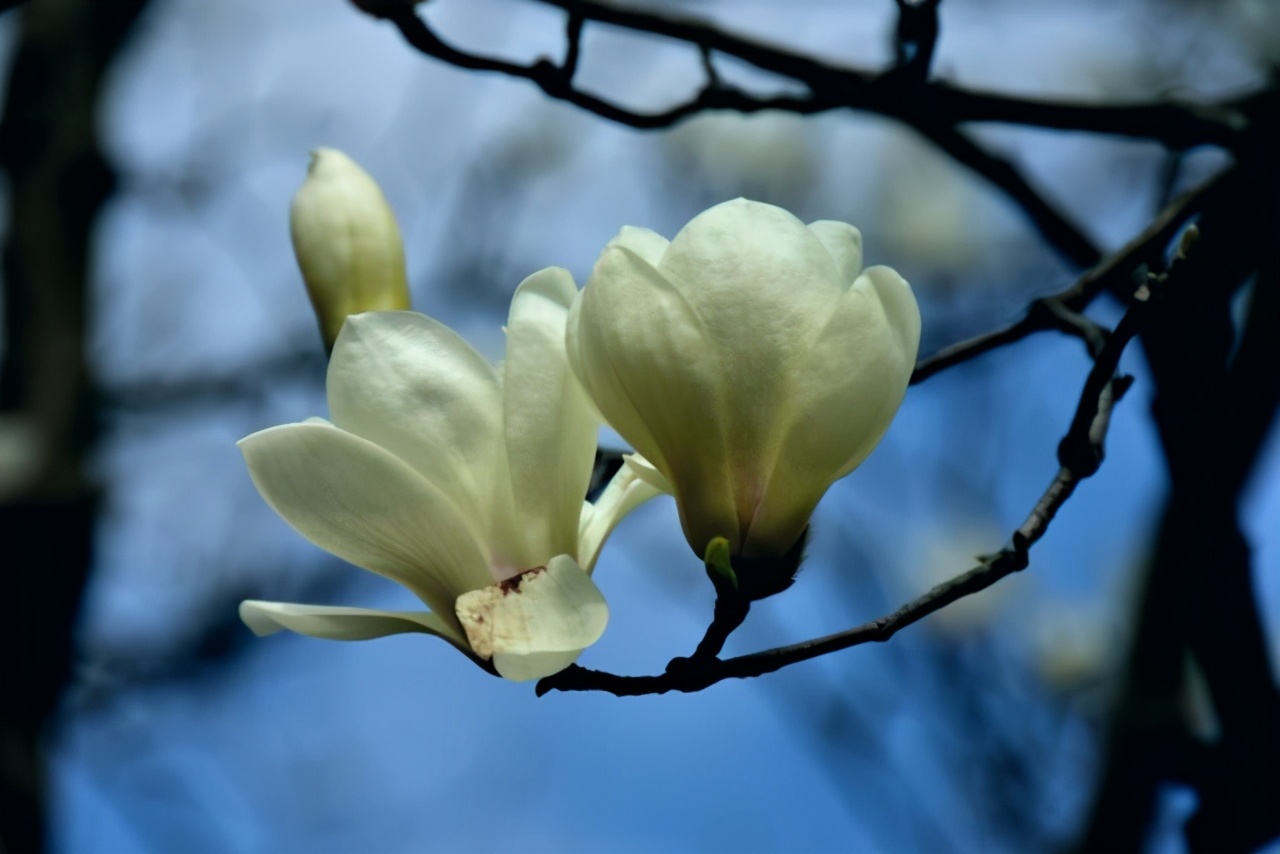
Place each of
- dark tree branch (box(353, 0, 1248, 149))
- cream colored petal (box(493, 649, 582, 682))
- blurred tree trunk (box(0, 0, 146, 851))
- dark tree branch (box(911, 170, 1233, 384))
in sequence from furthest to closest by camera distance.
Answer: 1. blurred tree trunk (box(0, 0, 146, 851))
2. dark tree branch (box(353, 0, 1248, 149))
3. dark tree branch (box(911, 170, 1233, 384))
4. cream colored petal (box(493, 649, 582, 682))

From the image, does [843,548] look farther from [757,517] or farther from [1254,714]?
[757,517]

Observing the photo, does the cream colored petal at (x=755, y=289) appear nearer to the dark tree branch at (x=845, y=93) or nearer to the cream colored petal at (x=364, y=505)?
the cream colored petal at (x=364, y=505)

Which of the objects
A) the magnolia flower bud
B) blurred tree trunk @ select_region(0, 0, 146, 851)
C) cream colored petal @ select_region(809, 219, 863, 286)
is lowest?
blurred tree trunk @ select_region(0, 0, 146, 851)

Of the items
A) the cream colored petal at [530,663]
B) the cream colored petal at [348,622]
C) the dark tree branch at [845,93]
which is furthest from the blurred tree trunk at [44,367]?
the cream colored petal at [530,663]

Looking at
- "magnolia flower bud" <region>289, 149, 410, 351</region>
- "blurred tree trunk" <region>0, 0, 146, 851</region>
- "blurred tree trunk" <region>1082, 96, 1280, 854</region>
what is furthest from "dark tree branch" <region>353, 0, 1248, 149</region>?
"blurred tree trunk" <region>0, 0, 146, 851</region>

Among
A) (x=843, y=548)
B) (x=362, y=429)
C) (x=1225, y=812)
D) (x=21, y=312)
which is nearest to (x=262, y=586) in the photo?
(x=21, y=312)

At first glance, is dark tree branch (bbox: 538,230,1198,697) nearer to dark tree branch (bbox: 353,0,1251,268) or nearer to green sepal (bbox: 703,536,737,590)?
→ green sepal (bbox: 703,536,737,590)

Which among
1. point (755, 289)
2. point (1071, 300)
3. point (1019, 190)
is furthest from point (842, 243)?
point (1019, 190)
